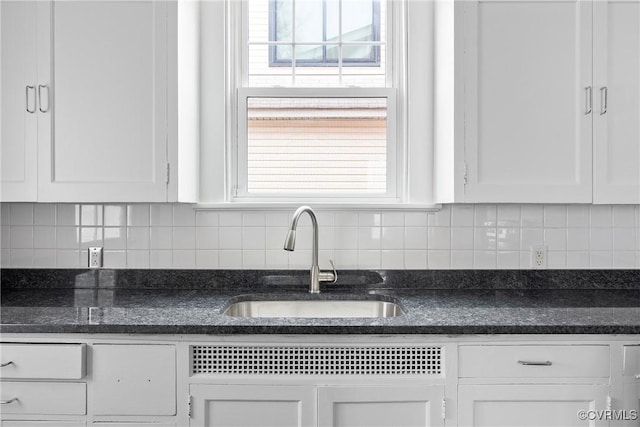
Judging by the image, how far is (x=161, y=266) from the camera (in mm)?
2184

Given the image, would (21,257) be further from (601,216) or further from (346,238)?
(601,216)

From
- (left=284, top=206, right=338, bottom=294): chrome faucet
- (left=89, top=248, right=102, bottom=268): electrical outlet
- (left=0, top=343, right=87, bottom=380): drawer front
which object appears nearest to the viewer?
(left=0, top=343, right=87, bottom=380): drawer front

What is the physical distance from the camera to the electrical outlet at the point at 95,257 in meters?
2.16

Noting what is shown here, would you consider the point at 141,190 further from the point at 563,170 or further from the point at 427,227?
the point at 563,170

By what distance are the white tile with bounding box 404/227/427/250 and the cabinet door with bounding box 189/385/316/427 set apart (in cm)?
89

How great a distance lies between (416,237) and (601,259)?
0.85 meters

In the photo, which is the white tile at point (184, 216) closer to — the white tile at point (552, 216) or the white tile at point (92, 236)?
the white tile at point (92, 236)

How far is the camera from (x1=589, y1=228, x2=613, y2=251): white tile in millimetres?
2186

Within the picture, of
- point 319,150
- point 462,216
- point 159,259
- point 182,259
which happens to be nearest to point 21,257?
point 159,259

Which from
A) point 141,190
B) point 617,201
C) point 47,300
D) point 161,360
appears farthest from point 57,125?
point 617,201

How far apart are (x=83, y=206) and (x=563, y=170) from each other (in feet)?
6.72

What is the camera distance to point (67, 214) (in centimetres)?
218

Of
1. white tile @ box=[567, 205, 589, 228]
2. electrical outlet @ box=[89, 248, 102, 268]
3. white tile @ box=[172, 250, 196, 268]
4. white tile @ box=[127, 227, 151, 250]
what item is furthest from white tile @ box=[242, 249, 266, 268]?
white tile @ box=[567, 205, 589, 228]

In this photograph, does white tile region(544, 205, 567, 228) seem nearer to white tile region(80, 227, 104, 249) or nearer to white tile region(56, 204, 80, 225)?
white tile region(80, 227, 104, 249)
